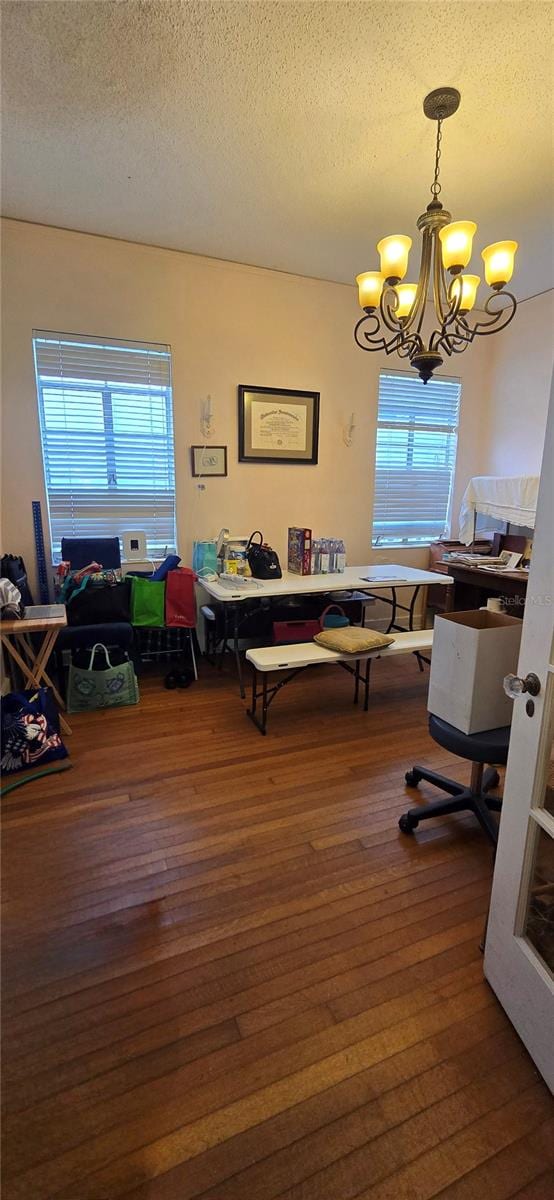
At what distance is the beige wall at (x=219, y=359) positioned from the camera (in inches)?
127

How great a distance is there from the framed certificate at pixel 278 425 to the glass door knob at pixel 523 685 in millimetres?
3189

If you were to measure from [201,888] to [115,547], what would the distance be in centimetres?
250

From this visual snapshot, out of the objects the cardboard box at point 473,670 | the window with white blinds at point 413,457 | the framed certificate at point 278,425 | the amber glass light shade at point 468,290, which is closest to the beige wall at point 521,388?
the window with white blinds at point 413,457

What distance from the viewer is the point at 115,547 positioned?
3.54m

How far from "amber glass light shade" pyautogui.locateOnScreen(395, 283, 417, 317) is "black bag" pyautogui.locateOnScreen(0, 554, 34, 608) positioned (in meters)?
2.68

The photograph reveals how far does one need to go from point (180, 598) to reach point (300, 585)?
848mm

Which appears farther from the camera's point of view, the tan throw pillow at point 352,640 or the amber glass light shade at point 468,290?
the tan throw pillow at point 352,640

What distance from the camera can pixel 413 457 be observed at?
184 inches

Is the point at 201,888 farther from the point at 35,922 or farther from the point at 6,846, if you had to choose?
the point at 6,846

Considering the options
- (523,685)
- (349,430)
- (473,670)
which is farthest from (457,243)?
(349,430)

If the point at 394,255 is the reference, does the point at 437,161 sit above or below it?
above

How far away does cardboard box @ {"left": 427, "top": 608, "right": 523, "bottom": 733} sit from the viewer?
1.67 m

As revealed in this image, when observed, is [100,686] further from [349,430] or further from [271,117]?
[271,117]

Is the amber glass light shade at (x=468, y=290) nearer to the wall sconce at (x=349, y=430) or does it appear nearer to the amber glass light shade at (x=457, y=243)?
the amber glass light shade at (x=457, y=243)
